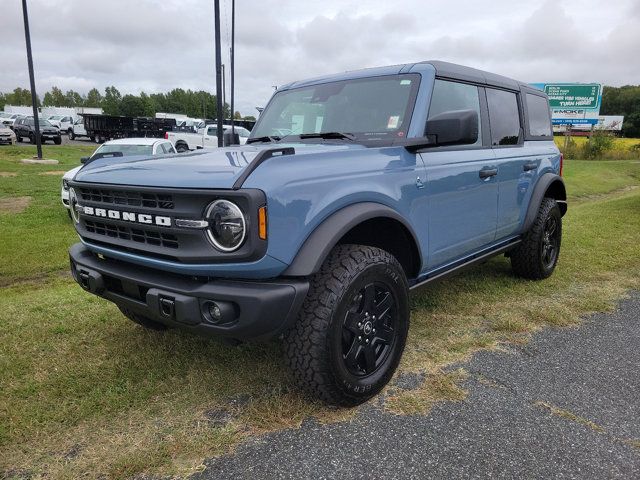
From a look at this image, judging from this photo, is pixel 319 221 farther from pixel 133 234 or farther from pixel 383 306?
pixel 133 234

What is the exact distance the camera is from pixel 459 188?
3.39 meters

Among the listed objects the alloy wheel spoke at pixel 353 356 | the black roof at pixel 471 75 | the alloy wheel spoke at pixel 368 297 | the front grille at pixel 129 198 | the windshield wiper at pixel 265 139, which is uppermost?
the black roof at pixel 471 75

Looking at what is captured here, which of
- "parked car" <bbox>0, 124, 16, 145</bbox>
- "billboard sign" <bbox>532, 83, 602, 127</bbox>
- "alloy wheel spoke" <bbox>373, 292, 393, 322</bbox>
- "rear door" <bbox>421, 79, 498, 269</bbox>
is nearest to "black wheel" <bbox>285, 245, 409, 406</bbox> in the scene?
"alloy wheel spoke" <bbox>373, 292, 393, 322</bbox>

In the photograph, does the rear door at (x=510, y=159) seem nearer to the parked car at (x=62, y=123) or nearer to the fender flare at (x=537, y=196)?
the fender flare at (x=537, y=196)

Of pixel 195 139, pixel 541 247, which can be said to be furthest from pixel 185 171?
pixel 195 139

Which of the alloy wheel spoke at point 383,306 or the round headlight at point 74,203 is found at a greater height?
the round headlight at point 74,203

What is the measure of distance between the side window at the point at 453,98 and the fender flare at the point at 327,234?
1.02 meters

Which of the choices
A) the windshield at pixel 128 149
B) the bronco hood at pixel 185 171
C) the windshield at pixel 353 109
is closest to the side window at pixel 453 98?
the windshield at pixel 353 109

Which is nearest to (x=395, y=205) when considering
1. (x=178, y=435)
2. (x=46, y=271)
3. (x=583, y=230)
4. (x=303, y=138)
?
(x=303, y=138)

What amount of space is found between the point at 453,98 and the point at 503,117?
0.92 meters

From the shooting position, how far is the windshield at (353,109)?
318 centimetres

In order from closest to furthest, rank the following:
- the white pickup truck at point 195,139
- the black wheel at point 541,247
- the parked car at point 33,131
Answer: the black wheel at point 541,247, the white pickup truck at point 195,139, the parked car at point 33,131

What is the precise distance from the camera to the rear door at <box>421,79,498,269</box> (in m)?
3.20

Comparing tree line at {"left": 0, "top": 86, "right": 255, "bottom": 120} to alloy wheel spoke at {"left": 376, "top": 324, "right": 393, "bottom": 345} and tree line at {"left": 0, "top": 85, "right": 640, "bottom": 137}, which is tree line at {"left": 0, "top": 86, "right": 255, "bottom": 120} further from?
alloy wheel spoke at {"left": 376, "top": 324, "right": 393, "bottom": 345}
